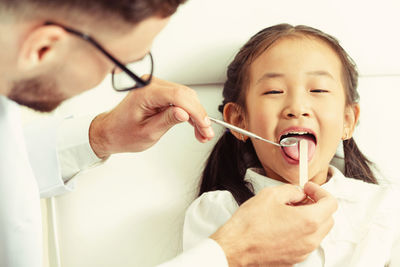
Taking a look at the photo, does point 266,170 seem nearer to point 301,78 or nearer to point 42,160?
point 301,78

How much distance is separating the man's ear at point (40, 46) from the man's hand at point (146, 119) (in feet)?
1.15

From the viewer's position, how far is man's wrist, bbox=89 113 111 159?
1.29 m

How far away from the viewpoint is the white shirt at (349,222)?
116cm

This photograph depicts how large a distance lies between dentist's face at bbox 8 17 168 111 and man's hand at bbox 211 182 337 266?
392 mm

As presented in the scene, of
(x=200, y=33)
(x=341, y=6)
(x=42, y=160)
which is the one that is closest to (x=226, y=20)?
(x=200, y=33)

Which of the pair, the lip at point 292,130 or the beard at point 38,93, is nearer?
the beard at point 38,93

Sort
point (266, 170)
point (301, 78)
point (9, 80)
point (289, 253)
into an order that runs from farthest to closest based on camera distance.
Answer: point (266, 170) < point (301, 78) < point (289, 253) < point (9, 80)

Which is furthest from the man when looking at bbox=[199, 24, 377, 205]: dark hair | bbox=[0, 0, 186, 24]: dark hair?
bbox=[199, 24, 377, 205]: dark hair

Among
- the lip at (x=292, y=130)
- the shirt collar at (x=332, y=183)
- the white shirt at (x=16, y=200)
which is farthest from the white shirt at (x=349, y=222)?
the white shirt at (x=16, y=200)

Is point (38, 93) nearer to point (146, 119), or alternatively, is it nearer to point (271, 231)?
point (146, 119)

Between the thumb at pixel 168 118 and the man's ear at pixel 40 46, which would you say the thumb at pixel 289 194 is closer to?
the thumb at pixel 168 118

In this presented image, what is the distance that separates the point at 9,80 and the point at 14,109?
0.33m

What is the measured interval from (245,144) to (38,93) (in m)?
0.80

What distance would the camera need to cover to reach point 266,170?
4.47ft
